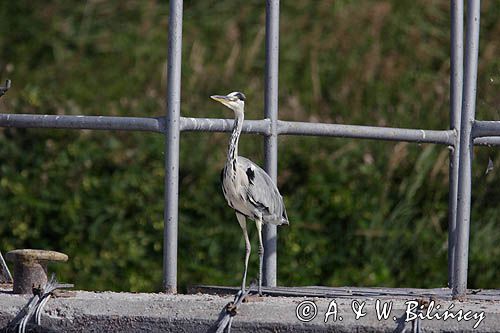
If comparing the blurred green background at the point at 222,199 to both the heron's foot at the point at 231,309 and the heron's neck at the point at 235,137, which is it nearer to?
the heron's neck at the point at 235,137

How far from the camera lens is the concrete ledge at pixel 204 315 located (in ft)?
12.7

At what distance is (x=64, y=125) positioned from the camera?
14.9ft

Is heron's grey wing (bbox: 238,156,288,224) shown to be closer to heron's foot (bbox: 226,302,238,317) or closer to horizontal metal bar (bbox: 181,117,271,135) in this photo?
horizontal metal bar (bbox: 181,117,271,135)

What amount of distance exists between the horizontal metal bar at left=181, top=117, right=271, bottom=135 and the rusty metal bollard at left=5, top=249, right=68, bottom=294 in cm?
66

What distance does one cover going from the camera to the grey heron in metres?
4.50

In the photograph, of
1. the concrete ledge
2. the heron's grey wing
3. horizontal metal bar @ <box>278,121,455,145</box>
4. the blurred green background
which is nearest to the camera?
the concrete ledge

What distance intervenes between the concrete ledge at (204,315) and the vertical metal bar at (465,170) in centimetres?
37

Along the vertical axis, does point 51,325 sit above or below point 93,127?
below

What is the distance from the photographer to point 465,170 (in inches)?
177

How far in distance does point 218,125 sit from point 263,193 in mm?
310

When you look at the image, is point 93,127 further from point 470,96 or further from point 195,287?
point 470,96

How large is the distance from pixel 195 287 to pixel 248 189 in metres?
0.62

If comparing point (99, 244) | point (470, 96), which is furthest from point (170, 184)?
point (99, 244)

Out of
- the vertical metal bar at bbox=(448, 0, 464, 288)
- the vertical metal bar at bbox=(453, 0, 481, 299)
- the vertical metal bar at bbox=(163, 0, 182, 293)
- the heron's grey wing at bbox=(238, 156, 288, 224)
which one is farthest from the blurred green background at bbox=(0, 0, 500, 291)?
the vertical metal bar at bbox=(163, 0, 182, 293)
